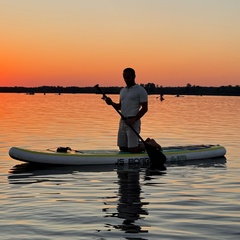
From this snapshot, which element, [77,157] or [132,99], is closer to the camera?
[132,99]

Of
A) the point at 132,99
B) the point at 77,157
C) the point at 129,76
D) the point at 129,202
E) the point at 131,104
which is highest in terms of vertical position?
the point at 129,76

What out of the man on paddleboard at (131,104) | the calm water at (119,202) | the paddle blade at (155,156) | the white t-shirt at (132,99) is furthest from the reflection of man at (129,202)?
the white t-shirt at (132,99)

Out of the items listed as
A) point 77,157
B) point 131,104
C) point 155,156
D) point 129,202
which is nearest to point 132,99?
point 131,104

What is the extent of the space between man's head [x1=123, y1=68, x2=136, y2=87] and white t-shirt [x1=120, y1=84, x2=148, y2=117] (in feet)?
0.53

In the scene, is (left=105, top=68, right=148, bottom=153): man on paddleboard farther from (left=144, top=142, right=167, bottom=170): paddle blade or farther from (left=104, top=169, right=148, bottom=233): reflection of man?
(left=104, top=169, right=148, bottom=233): reflection of man

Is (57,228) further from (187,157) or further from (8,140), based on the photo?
(8,140)

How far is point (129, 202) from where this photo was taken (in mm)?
9703

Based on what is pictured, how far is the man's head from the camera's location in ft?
46.5

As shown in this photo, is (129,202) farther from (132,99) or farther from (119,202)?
(132,99)

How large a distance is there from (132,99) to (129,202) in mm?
5182

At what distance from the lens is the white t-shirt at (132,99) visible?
14406 millimetres

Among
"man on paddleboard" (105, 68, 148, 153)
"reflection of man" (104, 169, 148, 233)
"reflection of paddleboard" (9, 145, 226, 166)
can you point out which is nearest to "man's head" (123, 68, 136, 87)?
"man on paddleboard" (105, 68, 148, 153)

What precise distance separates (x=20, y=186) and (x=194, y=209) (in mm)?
4143

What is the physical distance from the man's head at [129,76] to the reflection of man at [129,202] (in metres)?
2.42
